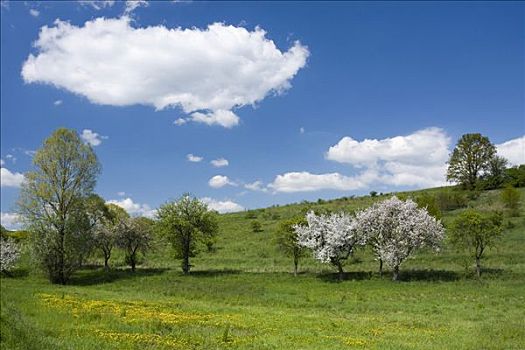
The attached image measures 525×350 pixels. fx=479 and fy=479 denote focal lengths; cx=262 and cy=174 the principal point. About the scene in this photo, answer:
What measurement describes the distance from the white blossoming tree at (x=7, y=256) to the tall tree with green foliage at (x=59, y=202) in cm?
895

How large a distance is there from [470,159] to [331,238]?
2304 inches

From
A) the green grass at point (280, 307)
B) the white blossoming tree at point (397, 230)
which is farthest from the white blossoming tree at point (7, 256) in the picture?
the white blossoming tree at point (397, 230)

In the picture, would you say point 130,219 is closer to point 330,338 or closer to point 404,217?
point 404,217

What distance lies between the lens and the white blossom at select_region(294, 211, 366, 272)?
4938 cm

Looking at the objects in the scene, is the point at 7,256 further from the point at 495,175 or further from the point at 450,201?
the point at 495,175

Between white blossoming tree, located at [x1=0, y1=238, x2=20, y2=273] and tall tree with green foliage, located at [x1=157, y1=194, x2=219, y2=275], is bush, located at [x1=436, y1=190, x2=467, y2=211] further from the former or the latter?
white blossoming tree, located at [x1=0, y1=238, x2=20, y2=273]

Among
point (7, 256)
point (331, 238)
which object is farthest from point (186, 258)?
point (7, 256)

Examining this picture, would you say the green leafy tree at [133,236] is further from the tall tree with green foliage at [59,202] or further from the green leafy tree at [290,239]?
the green leafy tree at [290,239]

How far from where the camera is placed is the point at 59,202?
171 feet

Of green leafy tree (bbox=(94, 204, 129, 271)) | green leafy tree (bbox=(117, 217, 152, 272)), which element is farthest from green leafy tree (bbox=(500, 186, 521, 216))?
green leafy tree (bbox=(94, 204, 129, 271))

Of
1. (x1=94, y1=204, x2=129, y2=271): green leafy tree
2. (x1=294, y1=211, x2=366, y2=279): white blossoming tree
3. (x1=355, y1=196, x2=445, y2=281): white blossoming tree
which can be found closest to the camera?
(x1=355, y1=196, x2=445, y2=281): white blossoming tree

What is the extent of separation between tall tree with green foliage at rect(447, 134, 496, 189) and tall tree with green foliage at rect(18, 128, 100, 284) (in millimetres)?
71718

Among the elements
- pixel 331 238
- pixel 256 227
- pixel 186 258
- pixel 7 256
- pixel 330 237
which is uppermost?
pixel 256 227

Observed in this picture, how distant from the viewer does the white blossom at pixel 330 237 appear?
4938cm
